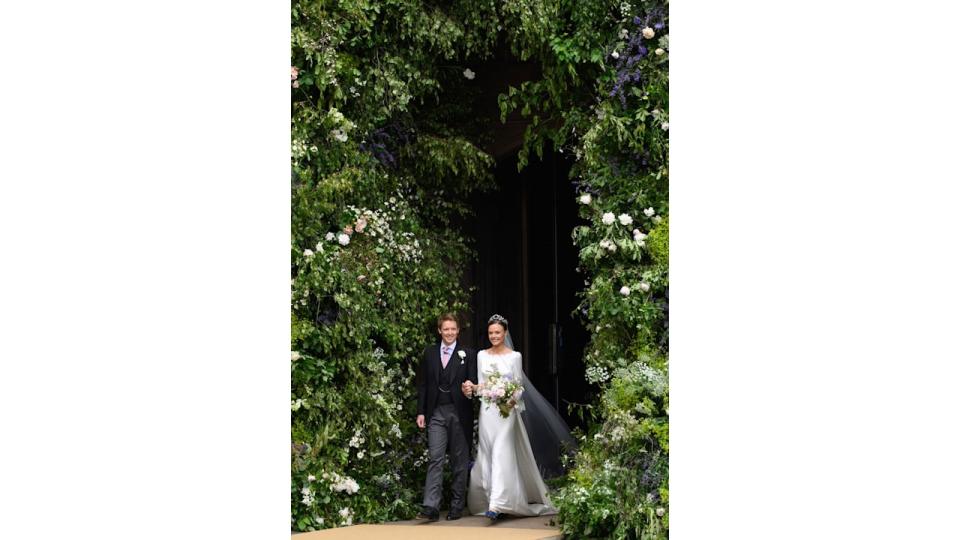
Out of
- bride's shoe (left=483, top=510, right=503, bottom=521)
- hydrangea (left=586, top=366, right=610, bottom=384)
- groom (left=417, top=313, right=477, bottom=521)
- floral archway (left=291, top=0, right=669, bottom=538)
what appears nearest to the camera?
floral archway (left=291, top=0, right=669, bottom=538)

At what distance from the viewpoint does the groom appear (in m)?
8.82

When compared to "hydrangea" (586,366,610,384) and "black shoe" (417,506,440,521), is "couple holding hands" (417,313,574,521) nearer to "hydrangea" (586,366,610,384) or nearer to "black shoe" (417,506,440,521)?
"black shoe" (417,506,440,521)

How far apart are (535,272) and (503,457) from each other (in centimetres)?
355

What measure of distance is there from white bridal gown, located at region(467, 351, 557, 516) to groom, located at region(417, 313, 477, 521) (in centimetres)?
14

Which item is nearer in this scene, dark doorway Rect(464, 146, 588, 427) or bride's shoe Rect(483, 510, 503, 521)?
bride's shoe Rect(483, 510, 503, 521)

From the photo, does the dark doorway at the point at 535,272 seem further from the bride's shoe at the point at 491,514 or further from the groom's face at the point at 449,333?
the bride's shoe at the point at 491,514

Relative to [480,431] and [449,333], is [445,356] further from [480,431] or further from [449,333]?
[480,431]

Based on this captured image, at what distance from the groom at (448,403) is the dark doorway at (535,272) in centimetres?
266

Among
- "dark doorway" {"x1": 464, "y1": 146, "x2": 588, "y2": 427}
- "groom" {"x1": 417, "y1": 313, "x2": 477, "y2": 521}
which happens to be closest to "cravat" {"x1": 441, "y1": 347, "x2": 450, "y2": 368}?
"groom" {"x1": 417, "y1": 313, "x2": 477, "y2": 521}

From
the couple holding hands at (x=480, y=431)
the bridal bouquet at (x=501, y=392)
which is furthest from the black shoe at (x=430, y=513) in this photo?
the bridal bouquet at (x=501, y=392)

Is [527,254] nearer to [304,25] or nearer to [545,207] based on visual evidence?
[545,207]

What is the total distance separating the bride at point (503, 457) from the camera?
872 centimetres

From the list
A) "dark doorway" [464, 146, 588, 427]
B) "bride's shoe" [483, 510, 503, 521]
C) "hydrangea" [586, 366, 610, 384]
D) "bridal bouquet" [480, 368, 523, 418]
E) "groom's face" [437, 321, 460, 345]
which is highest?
"dark doorway" [464, 146, 588, 427]

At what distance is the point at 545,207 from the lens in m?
11.6
